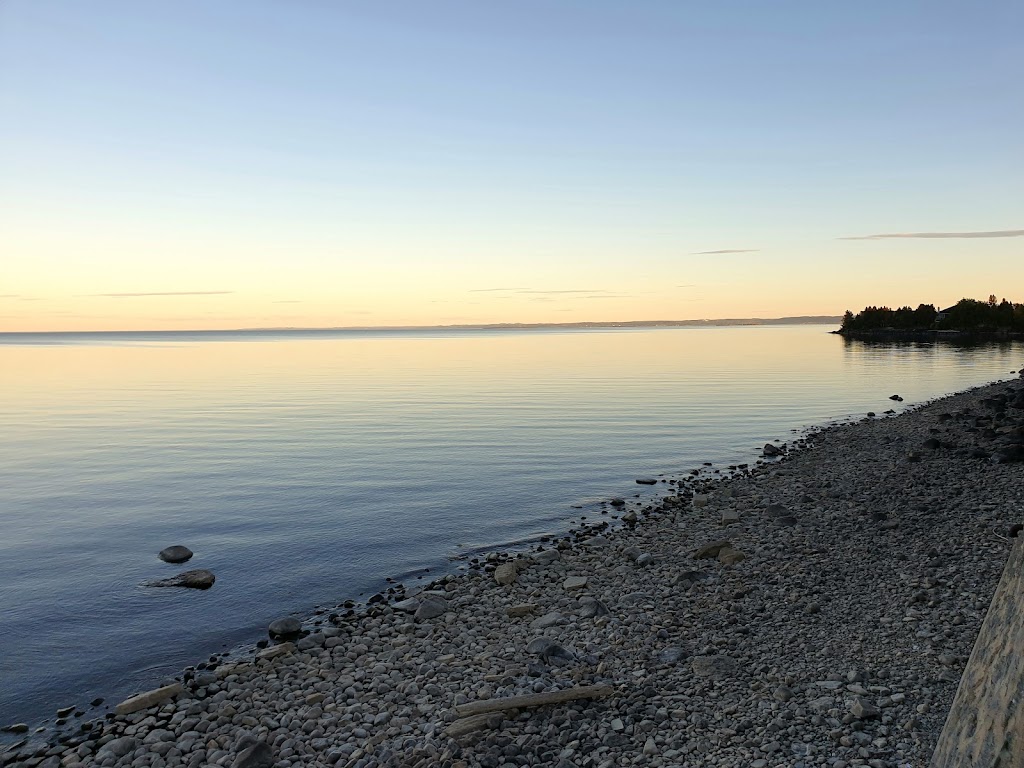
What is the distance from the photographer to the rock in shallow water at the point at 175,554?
58.2ft

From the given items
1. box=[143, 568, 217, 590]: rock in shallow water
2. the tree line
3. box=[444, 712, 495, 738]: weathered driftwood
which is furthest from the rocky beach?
the tree line

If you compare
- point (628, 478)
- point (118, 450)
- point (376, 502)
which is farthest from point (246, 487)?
point (628, 478)

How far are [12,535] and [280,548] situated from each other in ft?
27.9

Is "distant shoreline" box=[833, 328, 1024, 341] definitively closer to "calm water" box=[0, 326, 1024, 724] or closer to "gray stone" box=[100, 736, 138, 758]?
"calm water" box=[0, 326, 1024, 724]

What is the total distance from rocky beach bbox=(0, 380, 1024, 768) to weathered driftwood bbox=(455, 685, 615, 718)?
1.3 inches

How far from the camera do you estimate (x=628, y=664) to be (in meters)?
10.5

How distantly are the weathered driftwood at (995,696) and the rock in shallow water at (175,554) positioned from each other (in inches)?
710

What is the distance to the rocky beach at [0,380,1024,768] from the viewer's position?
8.47 metres

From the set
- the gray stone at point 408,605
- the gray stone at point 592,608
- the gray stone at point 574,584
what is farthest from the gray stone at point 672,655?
the gray stone at point 408,605

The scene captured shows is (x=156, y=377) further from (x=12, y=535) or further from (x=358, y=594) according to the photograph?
(x=358, y=594)

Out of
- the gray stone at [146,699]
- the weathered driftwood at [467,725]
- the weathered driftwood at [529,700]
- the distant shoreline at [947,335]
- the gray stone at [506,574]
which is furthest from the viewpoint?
the distant shoreline at [947,335]

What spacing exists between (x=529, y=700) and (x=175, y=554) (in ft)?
40.4

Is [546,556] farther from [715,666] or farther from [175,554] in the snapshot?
[175,554]

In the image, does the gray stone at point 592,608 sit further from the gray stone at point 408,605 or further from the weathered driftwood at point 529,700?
the gray stone at point 408,605
